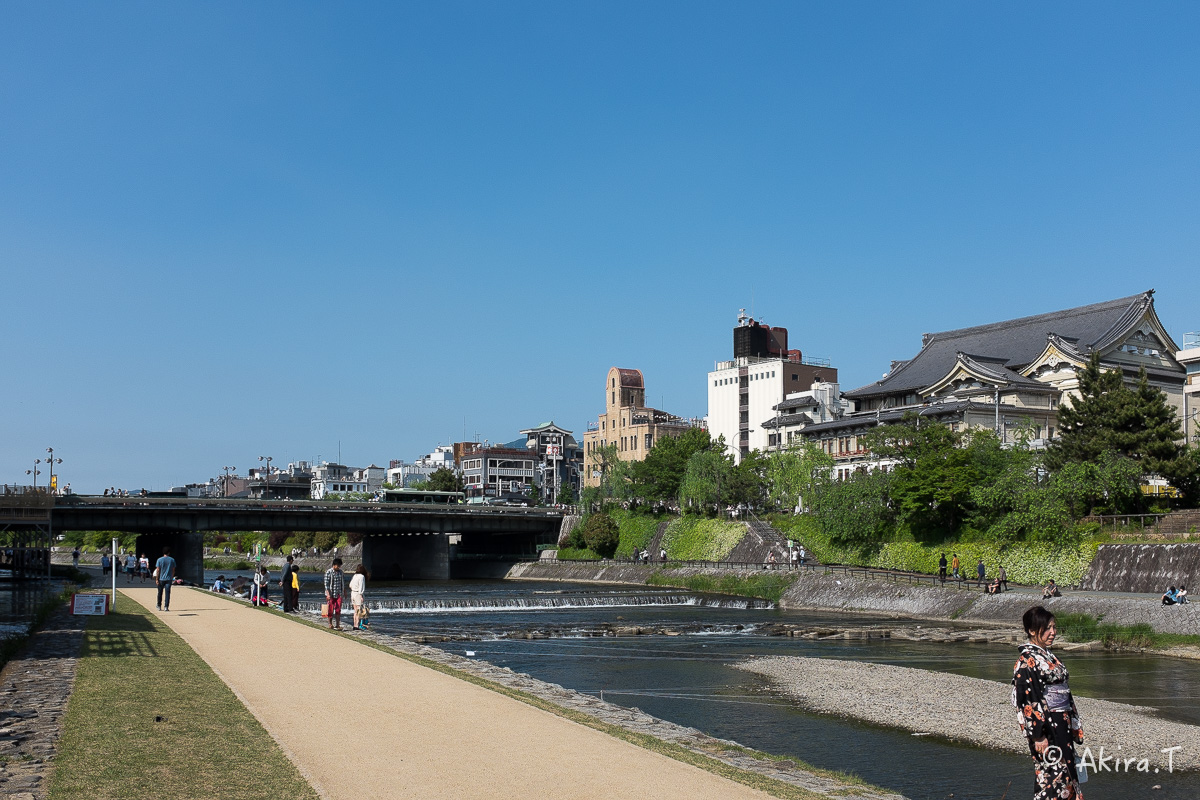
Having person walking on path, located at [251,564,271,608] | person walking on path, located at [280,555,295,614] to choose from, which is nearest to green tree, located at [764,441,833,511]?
person walking on path, located at [251,564,271,608]

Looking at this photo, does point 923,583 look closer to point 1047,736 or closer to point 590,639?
point 590,639

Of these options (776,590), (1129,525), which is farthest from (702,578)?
(1129,525)

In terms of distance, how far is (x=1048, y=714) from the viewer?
1020 cm

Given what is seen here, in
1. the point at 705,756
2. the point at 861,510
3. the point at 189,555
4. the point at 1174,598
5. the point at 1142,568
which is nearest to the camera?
the point at 705,756

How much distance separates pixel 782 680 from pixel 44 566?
6153 cm

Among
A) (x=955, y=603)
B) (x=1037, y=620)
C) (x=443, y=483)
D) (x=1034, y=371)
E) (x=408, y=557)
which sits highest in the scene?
(x=1034, y=371)

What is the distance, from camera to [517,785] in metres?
12.0

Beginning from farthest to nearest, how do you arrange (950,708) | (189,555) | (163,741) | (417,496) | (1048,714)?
(417,496) → (189,555) → (950,708) → (163,741) → (1048,714)

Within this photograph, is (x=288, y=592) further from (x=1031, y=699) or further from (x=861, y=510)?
(x=861, y=510)

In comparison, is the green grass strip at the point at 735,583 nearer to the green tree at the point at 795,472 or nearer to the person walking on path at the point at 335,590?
the green tree at the point at 795,472

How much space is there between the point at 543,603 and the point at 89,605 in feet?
110

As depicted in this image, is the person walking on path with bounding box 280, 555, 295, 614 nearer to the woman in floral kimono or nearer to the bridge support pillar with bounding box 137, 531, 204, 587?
the woman in floral kimono

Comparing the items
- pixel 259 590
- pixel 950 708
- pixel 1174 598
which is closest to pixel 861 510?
pixel 1174 598

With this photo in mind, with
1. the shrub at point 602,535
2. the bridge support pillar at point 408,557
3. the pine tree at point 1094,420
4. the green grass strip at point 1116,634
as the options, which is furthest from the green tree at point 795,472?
the green grass strip at point 1116,634
